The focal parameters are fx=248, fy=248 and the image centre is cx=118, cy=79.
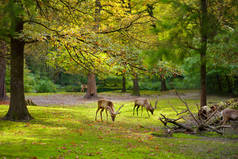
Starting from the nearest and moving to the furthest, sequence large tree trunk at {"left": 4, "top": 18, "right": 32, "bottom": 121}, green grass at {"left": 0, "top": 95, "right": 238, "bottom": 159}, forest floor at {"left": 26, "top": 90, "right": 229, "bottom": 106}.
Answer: green grass at {"left": 0, "top": 95, "right": 238, "bottom": 159} < large tree trunk at {"left": 4, "top": 18, "right": 32, "bottom": 121} < forest floor at {"left": 26, "top": 90, "right": 229, "bottom": 106}

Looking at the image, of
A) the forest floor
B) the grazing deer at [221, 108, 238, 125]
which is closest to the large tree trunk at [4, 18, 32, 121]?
the grazing deer at [221, 108, 238, 125]

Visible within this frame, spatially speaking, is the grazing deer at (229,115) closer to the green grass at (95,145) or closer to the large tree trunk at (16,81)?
the green grass at (95,145)

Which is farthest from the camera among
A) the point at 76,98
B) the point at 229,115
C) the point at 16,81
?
the point at 76,98

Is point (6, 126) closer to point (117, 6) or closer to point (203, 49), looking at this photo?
point (203, 49)

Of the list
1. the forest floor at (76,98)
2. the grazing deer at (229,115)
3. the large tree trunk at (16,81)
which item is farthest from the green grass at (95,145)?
the forest floor at (76,98)

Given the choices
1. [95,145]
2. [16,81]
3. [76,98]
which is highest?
[16,81]

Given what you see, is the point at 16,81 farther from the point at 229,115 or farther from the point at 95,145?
the point at 229,115

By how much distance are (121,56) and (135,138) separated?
3236 millimetres

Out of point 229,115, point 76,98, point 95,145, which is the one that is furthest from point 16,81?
point 76,98

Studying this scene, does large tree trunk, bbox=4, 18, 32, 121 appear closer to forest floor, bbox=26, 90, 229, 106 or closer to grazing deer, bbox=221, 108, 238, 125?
grazing deer, bbox=221, 108, 238, 125

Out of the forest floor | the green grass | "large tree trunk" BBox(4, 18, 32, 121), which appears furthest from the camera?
the forest floor

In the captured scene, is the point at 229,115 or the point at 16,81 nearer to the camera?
the point at 16,81

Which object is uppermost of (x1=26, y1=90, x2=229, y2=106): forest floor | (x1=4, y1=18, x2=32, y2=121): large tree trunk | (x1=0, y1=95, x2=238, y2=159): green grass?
(x1=4, y1=18, x2=32, y2=121): large tree trunk

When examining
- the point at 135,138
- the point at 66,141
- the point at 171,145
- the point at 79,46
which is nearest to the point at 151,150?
the point at 171,145
